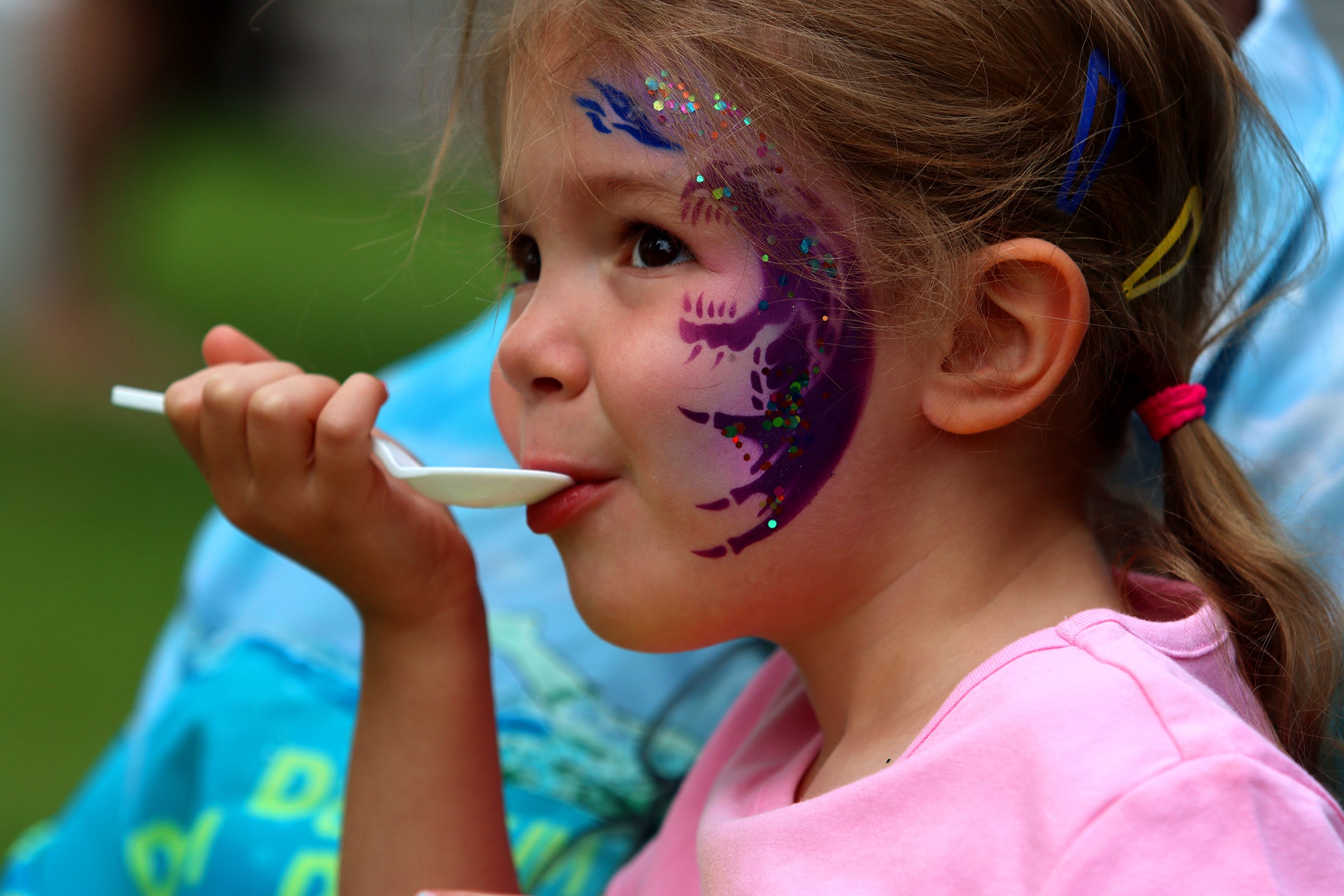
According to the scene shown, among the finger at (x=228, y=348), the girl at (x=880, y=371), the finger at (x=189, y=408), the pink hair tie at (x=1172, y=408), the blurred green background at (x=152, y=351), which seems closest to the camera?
the girl at (x=880, y=371)

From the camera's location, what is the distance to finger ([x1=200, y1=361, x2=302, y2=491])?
1.12m

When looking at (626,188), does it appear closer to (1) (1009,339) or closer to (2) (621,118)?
(2) (621,118)

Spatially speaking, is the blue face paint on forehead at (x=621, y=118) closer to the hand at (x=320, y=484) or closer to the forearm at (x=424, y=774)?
the hand at (x=320, y=484)

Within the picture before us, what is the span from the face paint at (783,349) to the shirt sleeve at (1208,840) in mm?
330

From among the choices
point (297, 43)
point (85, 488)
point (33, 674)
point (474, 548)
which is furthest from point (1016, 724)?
point (297, 43)

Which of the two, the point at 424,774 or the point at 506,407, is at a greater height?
the point at 506,407

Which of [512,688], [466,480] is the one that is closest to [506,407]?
[466,480]

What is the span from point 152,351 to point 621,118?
14.1 feet

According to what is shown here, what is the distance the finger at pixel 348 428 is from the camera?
1.09 meters

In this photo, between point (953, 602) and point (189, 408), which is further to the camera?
point (189, 408)

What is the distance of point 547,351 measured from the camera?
0.97 meters

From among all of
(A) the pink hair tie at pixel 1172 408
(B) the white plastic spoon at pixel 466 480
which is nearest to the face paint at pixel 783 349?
(B) the white plastic spoon at pixel 466 480

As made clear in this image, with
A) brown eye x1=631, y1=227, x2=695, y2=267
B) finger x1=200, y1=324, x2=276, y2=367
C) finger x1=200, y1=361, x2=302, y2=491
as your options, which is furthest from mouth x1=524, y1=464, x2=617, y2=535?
finger x1=200, y1=324, x2=276, y2=367

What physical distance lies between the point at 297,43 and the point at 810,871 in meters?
9.35
